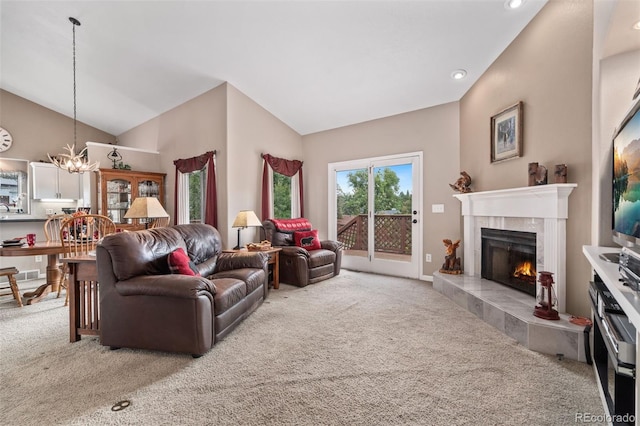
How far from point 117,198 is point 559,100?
265 inches

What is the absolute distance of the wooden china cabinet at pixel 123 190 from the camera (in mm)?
5242

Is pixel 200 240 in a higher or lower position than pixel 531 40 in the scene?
lower

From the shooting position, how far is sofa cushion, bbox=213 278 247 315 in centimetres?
231

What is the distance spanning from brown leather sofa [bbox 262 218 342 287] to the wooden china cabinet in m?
2.66

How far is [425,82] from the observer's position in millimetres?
3816

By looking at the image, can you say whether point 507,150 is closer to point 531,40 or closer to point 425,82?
point 531,40

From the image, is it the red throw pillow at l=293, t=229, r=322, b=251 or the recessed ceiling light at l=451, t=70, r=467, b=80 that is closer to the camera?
the recessed ceiling light at l=451, t=70, r=467, b=80

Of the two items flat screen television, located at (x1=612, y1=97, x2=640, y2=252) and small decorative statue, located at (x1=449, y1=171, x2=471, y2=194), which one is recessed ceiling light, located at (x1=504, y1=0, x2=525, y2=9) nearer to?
flat screen television, located at (x1=612, y1=97, x2=640, y2=252)

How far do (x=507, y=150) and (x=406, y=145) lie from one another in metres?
1.63

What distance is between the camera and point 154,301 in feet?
7.11

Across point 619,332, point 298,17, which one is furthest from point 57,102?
point 619,332

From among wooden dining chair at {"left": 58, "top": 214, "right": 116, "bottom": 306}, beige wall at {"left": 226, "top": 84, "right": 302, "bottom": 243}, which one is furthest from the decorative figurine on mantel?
wooden dining chair at {"left": 58, "top": 214, "right": 116, "bottom": 306}

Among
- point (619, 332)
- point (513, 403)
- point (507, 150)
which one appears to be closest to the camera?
point (619, 332)

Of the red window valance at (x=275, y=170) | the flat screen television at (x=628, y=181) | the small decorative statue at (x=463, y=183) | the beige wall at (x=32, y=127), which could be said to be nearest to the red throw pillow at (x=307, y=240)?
the red window valance at (x=275, y=170)
